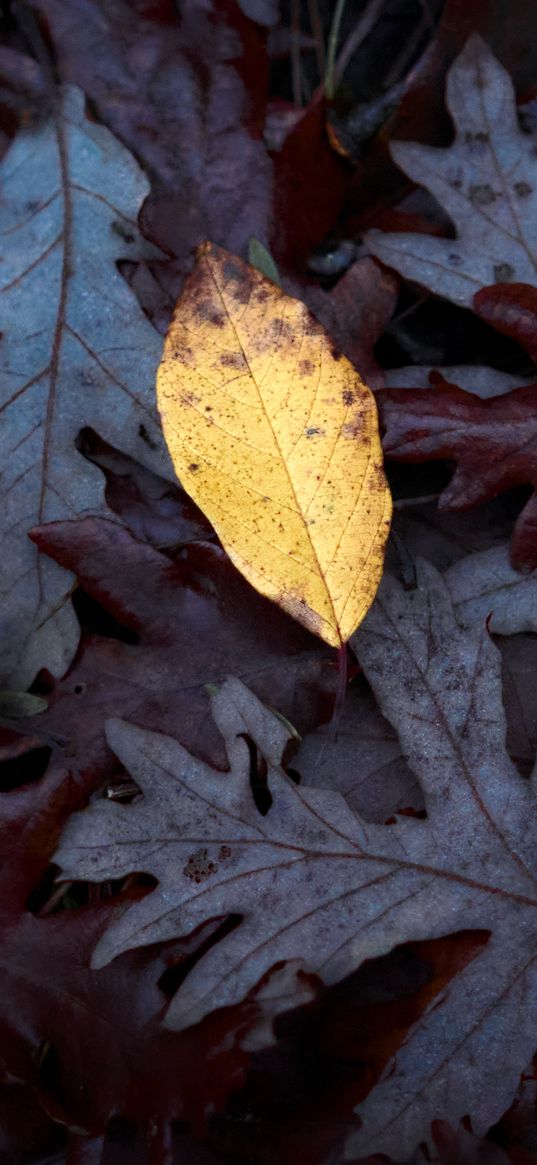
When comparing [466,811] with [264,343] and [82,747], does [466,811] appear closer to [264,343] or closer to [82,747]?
[82,747]

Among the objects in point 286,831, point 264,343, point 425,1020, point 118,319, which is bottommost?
point 425,1020

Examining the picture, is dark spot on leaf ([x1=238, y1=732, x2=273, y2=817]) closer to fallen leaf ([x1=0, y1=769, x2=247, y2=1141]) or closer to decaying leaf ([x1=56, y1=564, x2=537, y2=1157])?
decaying leaf ([x1=56, y1=564, x2=537, y2=1157])

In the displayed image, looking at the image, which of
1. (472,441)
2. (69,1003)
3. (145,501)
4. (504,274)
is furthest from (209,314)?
(69,1003)

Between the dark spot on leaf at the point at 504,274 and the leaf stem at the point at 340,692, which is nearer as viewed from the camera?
the leaf stem at the point at 340,692

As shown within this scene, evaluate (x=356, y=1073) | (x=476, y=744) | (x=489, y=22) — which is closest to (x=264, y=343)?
(x=476, y=744)

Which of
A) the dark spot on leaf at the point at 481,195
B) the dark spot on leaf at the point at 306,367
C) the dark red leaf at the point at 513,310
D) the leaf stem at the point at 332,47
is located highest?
the leaf stem at the point at 332,47

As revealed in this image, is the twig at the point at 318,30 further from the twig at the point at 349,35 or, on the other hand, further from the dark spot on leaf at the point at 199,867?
the dark spot on leaf at the point at 199,867

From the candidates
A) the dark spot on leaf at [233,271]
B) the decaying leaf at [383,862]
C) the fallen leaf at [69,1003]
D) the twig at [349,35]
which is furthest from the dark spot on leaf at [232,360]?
the twig at [349,35]

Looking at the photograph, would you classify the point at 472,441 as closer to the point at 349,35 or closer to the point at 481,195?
the point at 481,195

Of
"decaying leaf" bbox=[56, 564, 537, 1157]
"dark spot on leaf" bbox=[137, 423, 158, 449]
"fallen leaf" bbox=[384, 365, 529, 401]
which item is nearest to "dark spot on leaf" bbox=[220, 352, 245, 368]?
"dark spot on leaf" bbox=[137, 423, 158, 449]
